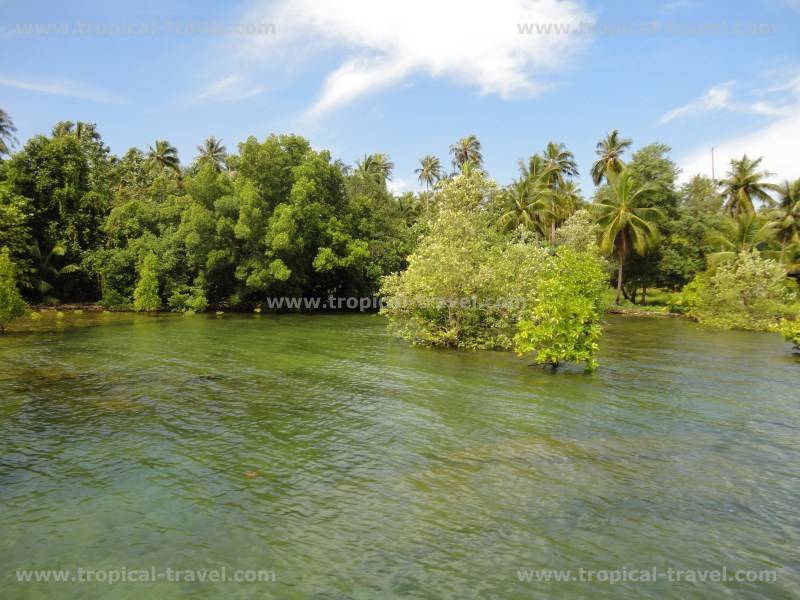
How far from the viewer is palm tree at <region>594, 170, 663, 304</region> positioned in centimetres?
4469

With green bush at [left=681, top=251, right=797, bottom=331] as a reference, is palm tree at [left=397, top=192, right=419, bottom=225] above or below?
above

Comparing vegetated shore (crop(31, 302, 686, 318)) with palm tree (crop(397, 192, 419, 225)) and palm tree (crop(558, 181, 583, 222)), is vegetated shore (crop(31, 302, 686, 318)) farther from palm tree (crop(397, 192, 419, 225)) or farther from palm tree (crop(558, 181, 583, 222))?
palm tree (crop(397, 192, 419, 225))

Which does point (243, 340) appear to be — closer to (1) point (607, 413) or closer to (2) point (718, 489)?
(1) point (607, 413)

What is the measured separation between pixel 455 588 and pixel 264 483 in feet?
12.3

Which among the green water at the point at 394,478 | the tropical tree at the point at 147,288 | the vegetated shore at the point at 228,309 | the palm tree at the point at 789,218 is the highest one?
the palm tree at the point at 789,218

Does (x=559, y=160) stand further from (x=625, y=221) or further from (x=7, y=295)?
(x=7, y=295)

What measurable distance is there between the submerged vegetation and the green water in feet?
16.0

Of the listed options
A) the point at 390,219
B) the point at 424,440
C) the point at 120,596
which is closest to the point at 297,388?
the point at 424,440

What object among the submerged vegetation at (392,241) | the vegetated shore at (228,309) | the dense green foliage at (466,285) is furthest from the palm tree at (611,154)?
the dense green foliage at (466,285)

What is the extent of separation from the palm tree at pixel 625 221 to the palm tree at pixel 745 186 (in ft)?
39.4

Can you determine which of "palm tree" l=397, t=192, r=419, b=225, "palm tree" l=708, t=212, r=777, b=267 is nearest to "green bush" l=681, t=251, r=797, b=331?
"palm tree" l=708, t=212, r=777, b=267

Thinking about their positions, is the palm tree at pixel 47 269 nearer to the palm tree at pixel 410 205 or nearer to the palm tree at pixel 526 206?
the palm tree at pixel 410 205

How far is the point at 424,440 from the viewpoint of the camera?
10031 mm

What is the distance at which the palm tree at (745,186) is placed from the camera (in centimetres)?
5099
